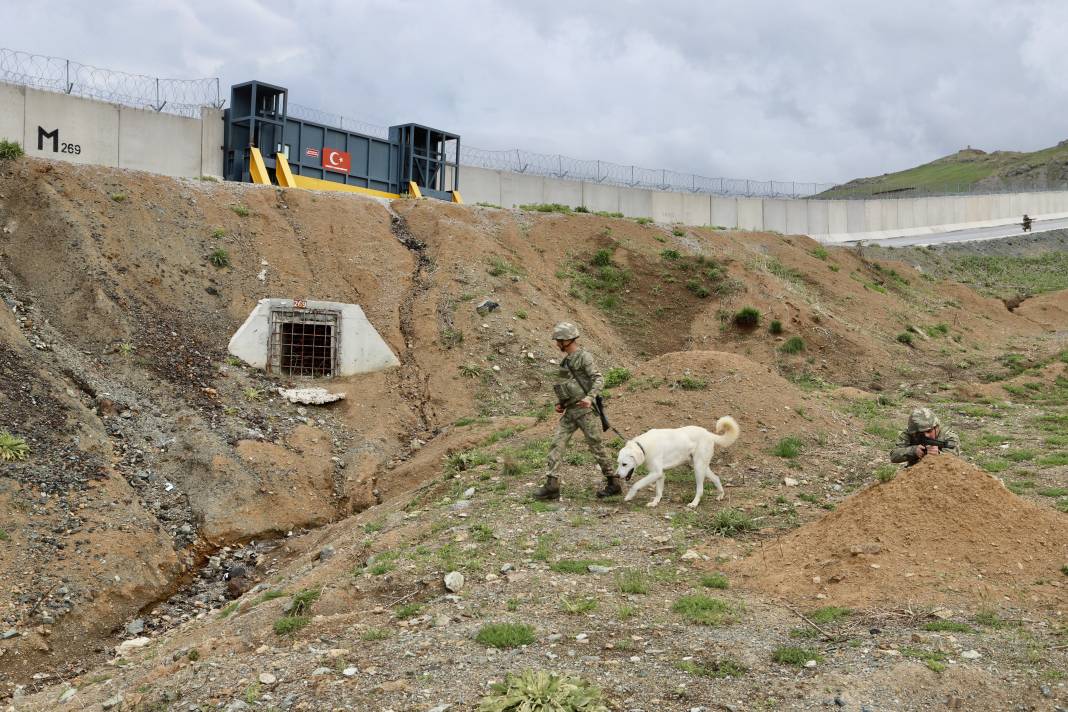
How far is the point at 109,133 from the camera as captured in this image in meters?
24.1

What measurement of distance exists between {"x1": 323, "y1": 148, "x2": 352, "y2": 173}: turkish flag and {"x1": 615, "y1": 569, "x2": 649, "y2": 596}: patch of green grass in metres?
20.3

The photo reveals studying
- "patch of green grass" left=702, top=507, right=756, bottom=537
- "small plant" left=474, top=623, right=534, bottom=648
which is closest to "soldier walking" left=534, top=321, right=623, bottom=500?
"patch of green grass" left=702, top=507, right=756, bottom=537

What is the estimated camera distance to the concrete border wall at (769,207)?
3550 cm

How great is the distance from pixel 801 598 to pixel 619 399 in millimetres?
5917

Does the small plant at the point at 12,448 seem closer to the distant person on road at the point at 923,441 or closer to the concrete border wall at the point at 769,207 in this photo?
the distant person on road at the point at 923,441

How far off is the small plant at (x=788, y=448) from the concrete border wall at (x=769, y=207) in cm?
2310

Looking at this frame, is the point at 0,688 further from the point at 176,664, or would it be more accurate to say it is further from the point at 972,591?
the point at 972,591

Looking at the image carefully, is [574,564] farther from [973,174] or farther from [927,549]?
[973,174]

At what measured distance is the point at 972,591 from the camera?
7496 mm

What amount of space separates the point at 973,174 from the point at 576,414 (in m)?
83.8

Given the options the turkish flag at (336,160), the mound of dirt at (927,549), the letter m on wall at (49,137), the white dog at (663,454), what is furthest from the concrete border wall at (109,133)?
the mound of dirt at (927,549)

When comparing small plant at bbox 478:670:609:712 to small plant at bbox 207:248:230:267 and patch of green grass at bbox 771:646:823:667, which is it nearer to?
patch of green grass at bbox 771:646:823:667

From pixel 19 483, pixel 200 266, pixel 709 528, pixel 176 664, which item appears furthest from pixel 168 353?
pixel 709 528

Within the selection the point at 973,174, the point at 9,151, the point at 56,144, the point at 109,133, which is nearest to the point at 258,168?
the point at 109,133
